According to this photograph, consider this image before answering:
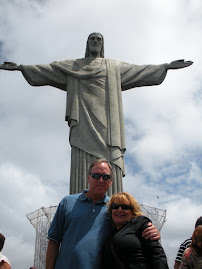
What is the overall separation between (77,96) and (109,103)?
962mm

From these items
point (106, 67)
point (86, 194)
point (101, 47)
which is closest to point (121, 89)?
point (106, 67)

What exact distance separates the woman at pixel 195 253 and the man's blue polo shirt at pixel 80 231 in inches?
41.0

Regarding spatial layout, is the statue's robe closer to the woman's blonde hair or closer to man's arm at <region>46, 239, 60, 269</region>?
man's arm at <region>46, 239, 60, 269</region>

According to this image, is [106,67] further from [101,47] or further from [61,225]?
[61,225]

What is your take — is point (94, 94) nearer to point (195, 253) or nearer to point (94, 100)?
point (94, 100)

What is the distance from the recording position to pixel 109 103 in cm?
944

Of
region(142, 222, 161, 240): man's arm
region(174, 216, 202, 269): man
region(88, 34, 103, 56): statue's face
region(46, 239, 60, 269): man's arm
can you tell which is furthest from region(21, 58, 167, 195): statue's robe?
region(142, 222, 161, 240): man's arm

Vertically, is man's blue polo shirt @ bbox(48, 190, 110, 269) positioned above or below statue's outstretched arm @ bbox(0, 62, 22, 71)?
below

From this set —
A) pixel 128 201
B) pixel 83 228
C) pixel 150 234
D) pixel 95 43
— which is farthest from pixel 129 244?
pixel 95 43

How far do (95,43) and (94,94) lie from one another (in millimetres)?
1885

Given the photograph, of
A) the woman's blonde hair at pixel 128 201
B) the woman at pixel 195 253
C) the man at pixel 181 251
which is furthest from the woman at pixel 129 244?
the man at pixel 181 251

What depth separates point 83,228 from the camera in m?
3.40

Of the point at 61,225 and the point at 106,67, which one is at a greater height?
the point at 106,67

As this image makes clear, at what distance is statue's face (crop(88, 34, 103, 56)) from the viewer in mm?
10266
